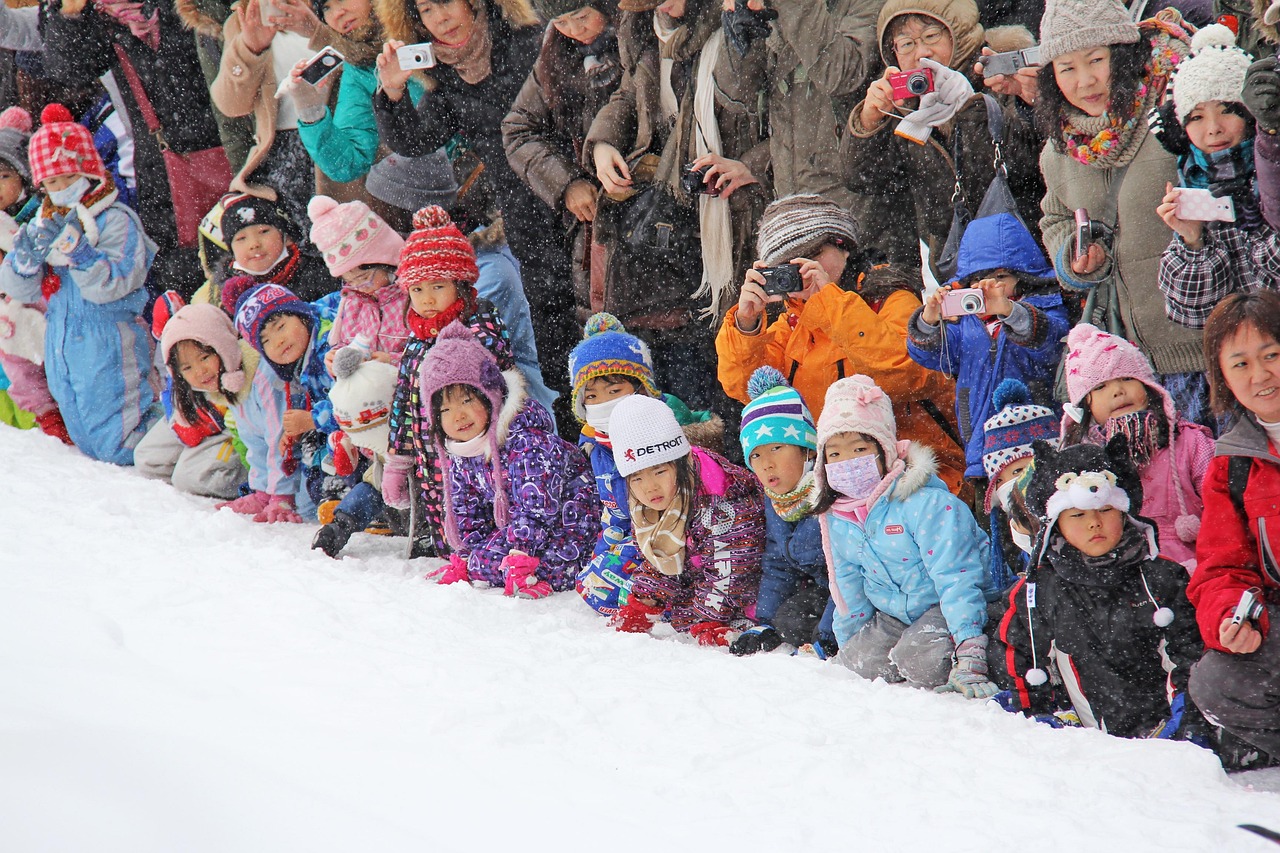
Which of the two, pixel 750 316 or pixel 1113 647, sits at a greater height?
pixel 750 316

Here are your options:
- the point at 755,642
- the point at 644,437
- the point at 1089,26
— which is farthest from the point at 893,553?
the point at 1089,26

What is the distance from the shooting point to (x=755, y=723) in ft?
13.3

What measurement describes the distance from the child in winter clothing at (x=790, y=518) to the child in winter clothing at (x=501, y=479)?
1253 mm

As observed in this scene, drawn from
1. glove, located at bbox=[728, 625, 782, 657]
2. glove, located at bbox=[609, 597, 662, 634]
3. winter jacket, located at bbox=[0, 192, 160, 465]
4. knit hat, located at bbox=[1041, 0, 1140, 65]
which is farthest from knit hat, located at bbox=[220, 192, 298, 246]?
knit hat, located at bbox=[1041, 0, 1140, 65]

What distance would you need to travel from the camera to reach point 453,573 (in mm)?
6215

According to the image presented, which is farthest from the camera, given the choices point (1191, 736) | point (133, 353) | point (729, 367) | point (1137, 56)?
point (133, 353)

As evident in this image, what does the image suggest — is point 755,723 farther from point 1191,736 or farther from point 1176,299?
point 1176,299

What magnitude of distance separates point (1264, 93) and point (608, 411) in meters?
3.13

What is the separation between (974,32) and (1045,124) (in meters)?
0.69

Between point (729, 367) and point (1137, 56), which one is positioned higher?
point (1137, 56)

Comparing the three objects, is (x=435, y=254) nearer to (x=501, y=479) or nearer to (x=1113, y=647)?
(x=501, y=479)

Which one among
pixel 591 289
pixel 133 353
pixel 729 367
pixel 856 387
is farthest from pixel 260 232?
pixel 856 387

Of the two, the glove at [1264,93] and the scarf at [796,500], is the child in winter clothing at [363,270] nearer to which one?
the scarf at [796,500]

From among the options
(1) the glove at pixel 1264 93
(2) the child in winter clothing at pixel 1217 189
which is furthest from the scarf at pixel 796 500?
(1) the glove at pixel 1264 93
